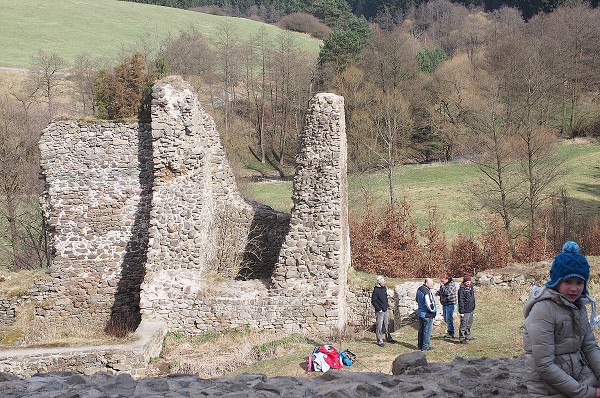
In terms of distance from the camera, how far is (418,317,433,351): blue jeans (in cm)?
1112

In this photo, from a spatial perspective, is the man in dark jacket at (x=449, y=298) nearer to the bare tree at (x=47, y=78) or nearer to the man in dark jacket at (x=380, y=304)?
the man in dark jacket at (x=380, y=304)

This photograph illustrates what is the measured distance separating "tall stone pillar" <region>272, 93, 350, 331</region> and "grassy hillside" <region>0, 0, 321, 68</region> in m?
45.4

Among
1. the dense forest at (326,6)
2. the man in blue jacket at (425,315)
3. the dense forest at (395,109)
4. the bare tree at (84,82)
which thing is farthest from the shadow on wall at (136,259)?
the dense forest at (326,6)

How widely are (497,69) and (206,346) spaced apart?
4285 centimetres

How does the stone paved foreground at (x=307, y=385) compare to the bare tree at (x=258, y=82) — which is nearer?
the stone paved foreground at (x=307, y=385)

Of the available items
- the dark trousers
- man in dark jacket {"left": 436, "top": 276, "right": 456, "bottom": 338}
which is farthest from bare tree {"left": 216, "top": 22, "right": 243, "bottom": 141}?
the dark trousers

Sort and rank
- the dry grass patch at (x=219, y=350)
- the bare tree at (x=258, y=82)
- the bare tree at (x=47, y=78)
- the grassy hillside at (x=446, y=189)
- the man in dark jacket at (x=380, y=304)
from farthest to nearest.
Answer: the bare tree at (x=258, y=82) < the bare tree at (x=47, y=78) < the grassy hillside at (x=446, y=189) < the man in dark jacket at (x=380, y=304) < the dry grass patch at (x=219, y=350)

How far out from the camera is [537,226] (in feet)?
86.0

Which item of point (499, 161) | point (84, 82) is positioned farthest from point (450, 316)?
point (84, 82)

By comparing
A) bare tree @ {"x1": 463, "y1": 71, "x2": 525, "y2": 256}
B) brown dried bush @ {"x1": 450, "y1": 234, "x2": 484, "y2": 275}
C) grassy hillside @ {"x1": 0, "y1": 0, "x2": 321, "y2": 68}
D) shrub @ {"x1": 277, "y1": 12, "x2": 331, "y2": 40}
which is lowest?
brown dried bush @ {"x1": 450, "y1": 234, "x2": 484, "y2": 275}

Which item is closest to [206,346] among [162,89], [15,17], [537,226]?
[162,89]

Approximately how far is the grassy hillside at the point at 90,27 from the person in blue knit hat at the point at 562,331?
181 feet

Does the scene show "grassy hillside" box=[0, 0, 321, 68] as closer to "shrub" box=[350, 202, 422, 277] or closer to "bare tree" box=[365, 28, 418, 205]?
"bare tree" box=[365, 28, 418, 205]

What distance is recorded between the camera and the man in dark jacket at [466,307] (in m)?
11.5
